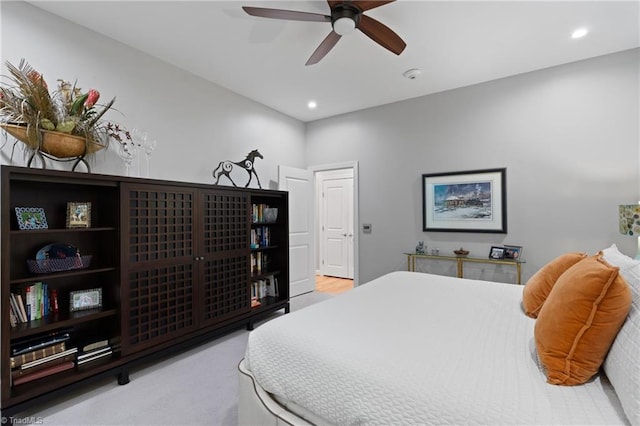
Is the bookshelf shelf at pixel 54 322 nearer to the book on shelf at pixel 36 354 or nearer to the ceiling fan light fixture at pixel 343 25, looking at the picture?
the book on shelf at pixel 36 354

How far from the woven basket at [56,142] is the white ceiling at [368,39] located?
1051 millimetres

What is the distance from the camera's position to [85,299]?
224cm

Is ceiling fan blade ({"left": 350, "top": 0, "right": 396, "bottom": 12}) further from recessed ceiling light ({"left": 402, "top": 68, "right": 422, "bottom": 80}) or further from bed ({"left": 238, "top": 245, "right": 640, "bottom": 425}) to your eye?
bed ({"left": 238, "top": 245, "right": 640, "bottom": 425})

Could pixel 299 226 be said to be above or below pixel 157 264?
above

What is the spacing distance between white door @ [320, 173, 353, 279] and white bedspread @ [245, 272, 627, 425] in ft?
13.1

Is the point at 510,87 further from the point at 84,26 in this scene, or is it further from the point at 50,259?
the point at 50,259

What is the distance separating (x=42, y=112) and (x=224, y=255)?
174cm

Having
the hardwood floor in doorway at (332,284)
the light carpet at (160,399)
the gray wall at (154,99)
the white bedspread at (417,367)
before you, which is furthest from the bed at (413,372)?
the hardwood floor in doorway at (332,284)

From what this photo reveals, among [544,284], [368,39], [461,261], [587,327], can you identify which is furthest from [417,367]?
[461,261]

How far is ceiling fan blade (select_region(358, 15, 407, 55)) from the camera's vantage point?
2.12 metres

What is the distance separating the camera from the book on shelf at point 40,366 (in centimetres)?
183

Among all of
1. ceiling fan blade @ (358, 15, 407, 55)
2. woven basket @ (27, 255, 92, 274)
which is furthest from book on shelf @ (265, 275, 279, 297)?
ceiling fan blade @ (358, 15, 407, 55)

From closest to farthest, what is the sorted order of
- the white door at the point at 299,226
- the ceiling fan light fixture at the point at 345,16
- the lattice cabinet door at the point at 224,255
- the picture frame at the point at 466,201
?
the ceiling fan light fixture at the point at 345,16
the lattice cabinet door at the point at 224,255
the picture frame at the point at 466,201
the white door at the point at 299,226

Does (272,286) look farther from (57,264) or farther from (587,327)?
(587,327)
